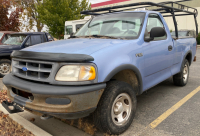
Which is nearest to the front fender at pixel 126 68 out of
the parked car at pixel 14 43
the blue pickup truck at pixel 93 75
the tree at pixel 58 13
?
the blue pickup truck at pixel 93 75

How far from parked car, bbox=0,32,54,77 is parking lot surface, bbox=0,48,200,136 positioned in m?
4.08

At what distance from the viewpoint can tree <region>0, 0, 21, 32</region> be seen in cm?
1530

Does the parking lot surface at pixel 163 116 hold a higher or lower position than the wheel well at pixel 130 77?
lower

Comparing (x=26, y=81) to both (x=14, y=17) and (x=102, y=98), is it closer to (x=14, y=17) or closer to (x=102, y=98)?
(x=102, y=98)

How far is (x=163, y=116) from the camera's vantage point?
3457mm

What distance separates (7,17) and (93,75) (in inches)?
627

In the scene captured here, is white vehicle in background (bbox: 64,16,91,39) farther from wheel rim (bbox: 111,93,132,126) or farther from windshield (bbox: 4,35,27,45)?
wheel rim (bbox: 111,93,132,126)

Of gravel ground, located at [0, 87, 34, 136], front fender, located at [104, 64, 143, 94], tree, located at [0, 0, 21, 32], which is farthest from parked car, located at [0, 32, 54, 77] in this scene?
tree, located at [0, 0, 21, 32]

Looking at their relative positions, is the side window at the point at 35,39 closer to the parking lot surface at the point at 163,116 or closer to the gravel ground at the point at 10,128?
the parking lot surface at the point at 163,116

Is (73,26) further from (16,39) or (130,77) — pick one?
(130,77)

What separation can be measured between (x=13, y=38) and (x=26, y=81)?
19.7ft

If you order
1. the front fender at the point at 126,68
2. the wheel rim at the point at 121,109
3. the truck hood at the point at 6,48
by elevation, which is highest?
the truck hood at the point at 6,48

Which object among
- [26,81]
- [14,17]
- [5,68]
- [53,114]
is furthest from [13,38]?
[14,17]

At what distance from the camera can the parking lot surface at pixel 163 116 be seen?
2.94 metres
